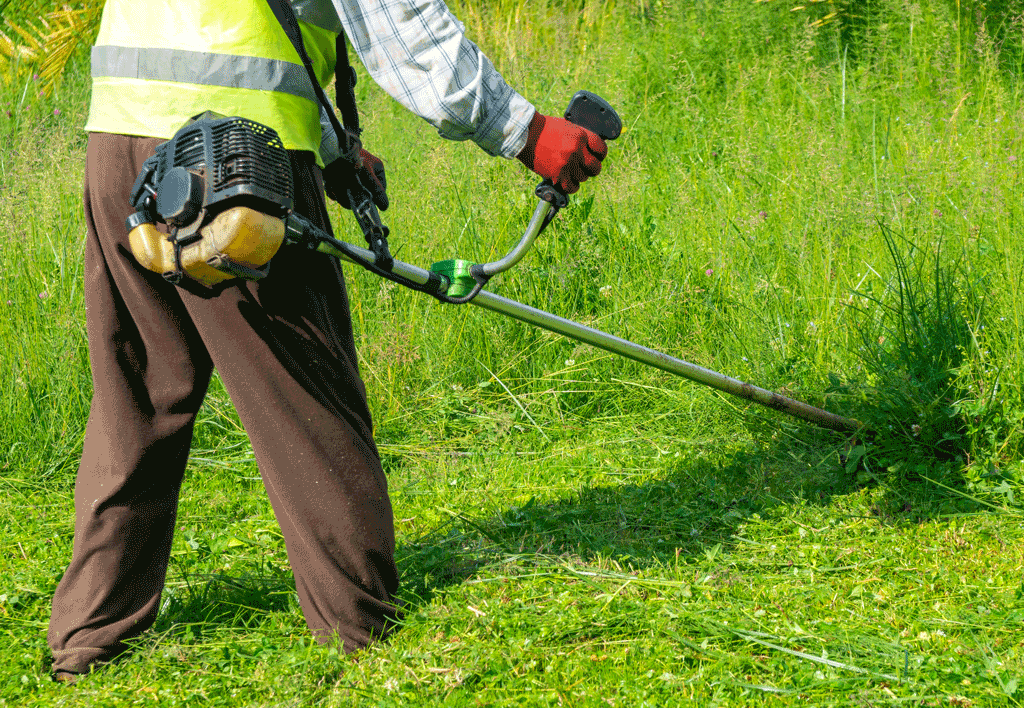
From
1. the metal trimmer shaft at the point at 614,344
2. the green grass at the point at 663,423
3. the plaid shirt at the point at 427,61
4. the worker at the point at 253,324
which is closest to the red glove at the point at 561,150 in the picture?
the worker at the point at 253,324

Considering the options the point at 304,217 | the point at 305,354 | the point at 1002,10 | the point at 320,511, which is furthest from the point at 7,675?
the point at 1002,10

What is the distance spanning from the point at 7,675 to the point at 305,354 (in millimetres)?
1178

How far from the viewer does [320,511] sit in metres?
2.21

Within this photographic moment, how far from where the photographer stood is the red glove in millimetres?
2141

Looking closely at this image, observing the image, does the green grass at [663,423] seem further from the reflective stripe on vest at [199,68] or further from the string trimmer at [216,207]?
the reflective stripe on vest at [199,68]

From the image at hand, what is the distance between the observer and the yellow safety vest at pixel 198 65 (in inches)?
76.5

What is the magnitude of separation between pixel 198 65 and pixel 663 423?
7.60 ft

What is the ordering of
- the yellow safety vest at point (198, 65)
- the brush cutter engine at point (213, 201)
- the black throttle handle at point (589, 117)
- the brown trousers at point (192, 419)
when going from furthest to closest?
1. the black throttle handle at point (589, 117)
2. the brown trousers at point (192, 419)
3. the yellow safety vest at point (198, 65)
4. the brush cutter engine at point (213, 201)

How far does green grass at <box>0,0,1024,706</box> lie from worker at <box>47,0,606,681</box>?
0.22m

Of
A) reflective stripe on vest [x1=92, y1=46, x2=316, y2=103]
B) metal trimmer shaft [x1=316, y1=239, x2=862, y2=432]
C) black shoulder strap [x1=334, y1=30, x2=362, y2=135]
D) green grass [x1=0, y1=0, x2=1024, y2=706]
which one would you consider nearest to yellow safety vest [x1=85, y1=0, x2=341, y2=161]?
reflective stripe on vest [x1=92, y1=46, x2=316, y2=103]

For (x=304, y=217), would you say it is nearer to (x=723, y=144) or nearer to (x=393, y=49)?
(x=393, y=49)

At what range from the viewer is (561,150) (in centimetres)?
215

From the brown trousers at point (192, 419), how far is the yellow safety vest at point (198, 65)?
8 centimetres

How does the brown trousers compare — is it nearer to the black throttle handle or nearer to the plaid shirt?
the plaid shirt
